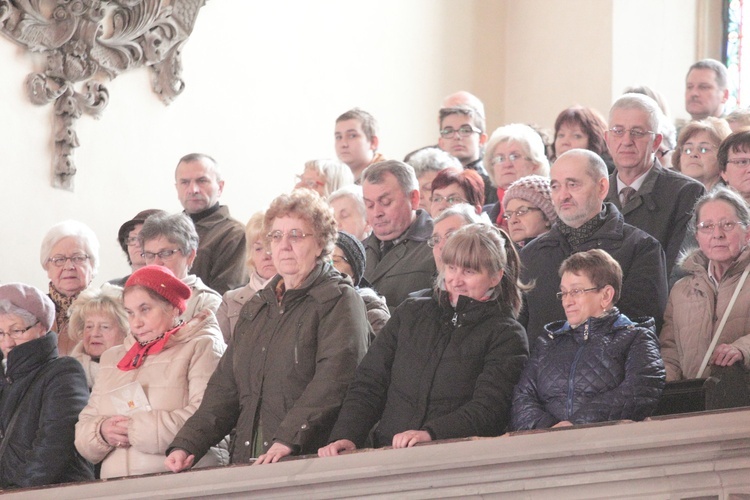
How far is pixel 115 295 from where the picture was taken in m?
5.77

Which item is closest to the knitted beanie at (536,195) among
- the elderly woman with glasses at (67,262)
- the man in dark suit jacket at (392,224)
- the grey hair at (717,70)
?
the man in dark suit jacket at (392,224)

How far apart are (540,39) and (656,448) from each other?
6.55 meters

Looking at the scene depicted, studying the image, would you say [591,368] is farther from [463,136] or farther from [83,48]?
[83,48]

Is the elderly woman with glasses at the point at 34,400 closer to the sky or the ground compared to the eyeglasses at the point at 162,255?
closer to the ground

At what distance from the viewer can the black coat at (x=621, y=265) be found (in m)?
4.95

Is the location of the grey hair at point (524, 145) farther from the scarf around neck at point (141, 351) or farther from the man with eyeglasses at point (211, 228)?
the scarf around neck at point (141, 351)

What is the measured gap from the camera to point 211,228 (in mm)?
7039

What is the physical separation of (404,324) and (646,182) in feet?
5.49

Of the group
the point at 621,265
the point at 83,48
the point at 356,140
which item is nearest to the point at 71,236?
the point at 356,140

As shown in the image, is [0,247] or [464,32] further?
[464,32]

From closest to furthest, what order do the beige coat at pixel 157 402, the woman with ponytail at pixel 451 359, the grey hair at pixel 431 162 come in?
the woman with ponytail at pixel 451 359
the beige coat at pixel 157 402
the grey hair at pixel 431 162

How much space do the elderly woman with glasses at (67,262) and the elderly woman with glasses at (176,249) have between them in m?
0.63

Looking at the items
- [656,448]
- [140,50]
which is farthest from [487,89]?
[656,448]

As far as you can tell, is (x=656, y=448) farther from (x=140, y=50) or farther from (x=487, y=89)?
(x=487, y=89)
